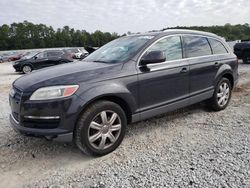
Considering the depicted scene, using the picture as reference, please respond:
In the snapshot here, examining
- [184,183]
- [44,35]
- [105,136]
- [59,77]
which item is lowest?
[184,183]

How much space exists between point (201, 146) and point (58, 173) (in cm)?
199

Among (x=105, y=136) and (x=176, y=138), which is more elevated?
(x=105, y=136)

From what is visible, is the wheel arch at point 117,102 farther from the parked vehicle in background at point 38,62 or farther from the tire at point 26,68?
the tire at point 26,68

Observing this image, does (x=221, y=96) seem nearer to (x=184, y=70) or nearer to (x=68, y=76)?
(x=184, y=70)

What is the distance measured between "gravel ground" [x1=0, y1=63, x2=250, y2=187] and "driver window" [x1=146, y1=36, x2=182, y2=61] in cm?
122

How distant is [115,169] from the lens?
326cm

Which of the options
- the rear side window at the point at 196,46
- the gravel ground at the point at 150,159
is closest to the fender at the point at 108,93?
the gravel ground at the point at 150,159

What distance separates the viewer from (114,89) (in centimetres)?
360

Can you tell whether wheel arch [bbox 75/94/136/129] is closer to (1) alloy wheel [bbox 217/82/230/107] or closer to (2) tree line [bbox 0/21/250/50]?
(1) alloy wheel [bbox 217/82/230/107]

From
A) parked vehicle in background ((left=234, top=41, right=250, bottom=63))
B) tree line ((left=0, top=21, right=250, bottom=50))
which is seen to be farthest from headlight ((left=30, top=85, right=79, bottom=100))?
tree line ((left=0, top=21, right=250, bottom=50))

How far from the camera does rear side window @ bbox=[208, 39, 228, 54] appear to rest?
5.36 m

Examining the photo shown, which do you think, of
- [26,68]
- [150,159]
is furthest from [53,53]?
[150,159]

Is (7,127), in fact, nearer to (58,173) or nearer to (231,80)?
(58,173)

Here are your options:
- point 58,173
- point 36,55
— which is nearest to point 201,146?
Answer: point 58,173
